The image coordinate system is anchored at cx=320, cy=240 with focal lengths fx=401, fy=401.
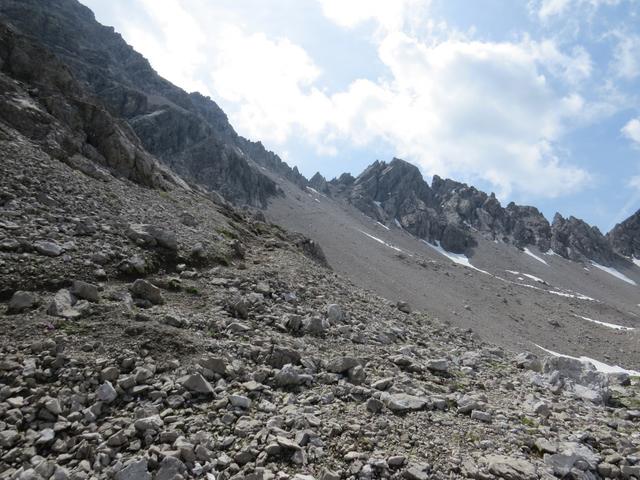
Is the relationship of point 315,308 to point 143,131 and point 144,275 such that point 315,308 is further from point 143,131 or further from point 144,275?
point 143,131

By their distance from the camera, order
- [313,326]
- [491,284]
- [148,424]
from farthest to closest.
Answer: [491,284] → [313,326] → [148,424]

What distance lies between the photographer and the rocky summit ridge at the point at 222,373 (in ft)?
23.3

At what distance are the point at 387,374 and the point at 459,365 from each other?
181 inches

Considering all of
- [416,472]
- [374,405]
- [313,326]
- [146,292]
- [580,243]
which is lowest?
[146,292]

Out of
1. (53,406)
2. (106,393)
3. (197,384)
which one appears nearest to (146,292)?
(106,393)

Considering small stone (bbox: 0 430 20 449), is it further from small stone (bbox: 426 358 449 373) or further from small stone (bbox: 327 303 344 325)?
small stone (bbox: 327 303 344 325)

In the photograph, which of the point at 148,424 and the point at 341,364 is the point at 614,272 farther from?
the point at 148,424

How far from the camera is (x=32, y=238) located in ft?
46.6

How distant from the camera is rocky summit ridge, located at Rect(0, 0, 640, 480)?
23.3 ft

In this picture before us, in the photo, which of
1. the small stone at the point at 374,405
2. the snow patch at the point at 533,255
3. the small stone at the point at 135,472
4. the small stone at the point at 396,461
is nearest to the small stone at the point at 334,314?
the small stone at the point at 374,405

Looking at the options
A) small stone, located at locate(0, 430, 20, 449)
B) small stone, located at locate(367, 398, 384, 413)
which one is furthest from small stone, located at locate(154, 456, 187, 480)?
small stone, located at locate(367, 398, 384, 413)

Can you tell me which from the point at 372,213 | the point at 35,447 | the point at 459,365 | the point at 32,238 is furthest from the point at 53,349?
the point at 372,213

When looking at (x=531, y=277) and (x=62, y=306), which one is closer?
(x=62, y=306)

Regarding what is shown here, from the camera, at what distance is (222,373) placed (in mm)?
9703
